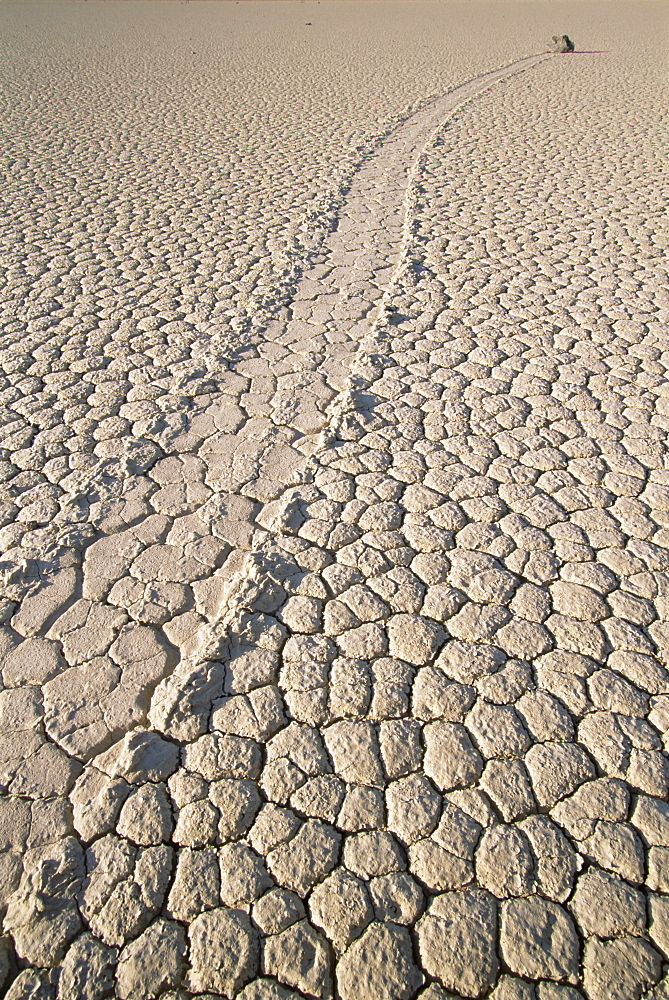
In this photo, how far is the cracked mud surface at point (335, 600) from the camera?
1.74m

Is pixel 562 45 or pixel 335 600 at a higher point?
pixel 562 45

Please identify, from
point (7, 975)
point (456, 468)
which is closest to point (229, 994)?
point (7, 975)

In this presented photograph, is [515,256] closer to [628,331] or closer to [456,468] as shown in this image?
[628,331]

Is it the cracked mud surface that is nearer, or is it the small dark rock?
the cracked mud surface

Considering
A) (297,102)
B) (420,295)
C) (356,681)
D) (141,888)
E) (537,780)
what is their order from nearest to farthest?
1. (141,888)
2. (537,780)
3. (356,681)
4. (420,295)
5. (297,102)

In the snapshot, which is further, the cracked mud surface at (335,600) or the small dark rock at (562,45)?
the small dark rock at (562,45)

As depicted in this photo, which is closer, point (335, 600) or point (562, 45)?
point (335, 600)

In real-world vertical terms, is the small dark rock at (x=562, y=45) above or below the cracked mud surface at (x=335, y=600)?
above

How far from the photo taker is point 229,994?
5.29 ft

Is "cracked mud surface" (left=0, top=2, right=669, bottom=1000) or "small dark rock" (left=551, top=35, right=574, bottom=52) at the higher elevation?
"small dark rock" (left=551, top=35, right=574, bottom=52)

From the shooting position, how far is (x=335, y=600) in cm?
259

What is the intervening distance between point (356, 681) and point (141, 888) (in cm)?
88

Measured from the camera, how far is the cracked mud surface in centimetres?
174

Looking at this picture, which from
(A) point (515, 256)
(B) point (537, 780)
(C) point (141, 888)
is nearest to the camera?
(C) point (141, 888)
